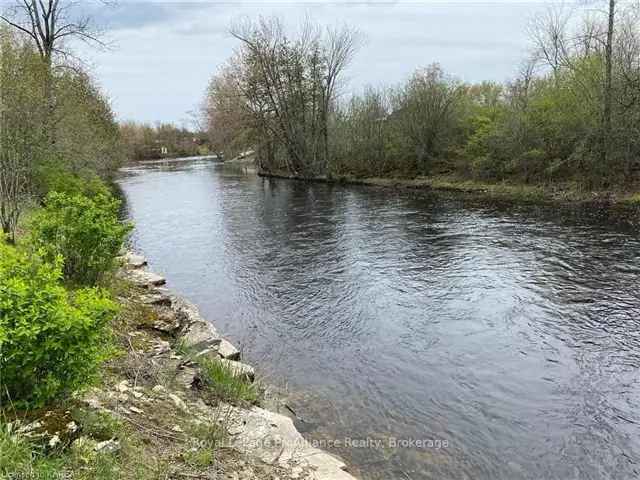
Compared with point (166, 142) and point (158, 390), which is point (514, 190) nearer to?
point (158, 390)

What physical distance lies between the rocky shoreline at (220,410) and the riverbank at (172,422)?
0.04 ft

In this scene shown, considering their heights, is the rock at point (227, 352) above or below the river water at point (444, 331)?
above

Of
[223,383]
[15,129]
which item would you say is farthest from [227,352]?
[15,129]

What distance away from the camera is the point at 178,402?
4645 millimetres

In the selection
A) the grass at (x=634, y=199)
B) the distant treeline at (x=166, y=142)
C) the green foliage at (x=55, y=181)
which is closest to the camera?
the green foliage at (x=55, y=181)

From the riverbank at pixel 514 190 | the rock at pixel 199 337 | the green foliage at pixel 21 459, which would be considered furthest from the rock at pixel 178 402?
the riverbank at pixel 514 190

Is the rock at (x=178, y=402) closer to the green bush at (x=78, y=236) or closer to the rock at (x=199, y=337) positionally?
the rock at (x=199, y=337)

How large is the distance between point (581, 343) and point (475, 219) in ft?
37.0

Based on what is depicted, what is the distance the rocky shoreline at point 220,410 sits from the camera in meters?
4.05

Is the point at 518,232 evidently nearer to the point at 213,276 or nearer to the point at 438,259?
the point at 438,259

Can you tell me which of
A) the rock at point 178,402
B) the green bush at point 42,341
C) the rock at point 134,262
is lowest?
the rock at point 178,402

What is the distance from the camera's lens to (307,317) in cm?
927

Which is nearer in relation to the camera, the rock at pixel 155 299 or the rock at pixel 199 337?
the rock at pixel 199 337

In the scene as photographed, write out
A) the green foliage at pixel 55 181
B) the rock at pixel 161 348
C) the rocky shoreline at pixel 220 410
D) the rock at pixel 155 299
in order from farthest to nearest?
the green foliage at pixel 55 181 < the rock at pixel 155 299 < the rock at pixel 161 348 < the rocky shoreline at pixel 220 410
